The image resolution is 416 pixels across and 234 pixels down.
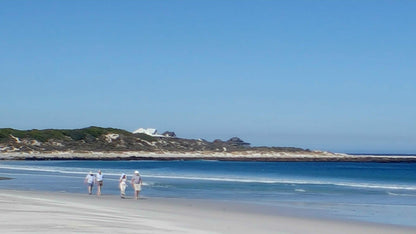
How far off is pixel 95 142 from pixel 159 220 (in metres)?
101

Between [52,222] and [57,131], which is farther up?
[57,131]

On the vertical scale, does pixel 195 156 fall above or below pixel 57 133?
below

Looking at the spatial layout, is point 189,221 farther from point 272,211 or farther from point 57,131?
point 57,131

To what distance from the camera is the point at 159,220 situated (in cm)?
1802

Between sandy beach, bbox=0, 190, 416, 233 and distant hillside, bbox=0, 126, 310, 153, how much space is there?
8287cm

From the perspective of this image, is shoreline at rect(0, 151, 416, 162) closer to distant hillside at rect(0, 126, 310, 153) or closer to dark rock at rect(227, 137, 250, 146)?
distant hillside at rect(0, 126, 310, 153)

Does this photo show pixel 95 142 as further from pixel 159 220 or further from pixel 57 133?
pixel 159 220

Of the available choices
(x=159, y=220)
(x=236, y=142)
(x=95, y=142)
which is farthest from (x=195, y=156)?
(x=159, y=220)

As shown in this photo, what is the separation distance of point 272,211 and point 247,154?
3884 inches

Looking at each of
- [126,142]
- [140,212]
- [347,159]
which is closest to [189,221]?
[140,212]

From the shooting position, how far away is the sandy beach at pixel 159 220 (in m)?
15.2

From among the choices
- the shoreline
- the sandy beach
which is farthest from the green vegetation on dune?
the sandy beach

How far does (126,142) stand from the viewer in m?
119

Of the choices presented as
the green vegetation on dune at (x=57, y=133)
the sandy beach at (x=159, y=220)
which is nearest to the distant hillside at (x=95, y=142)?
the green vegetation on dune at (x=57, y=133)
